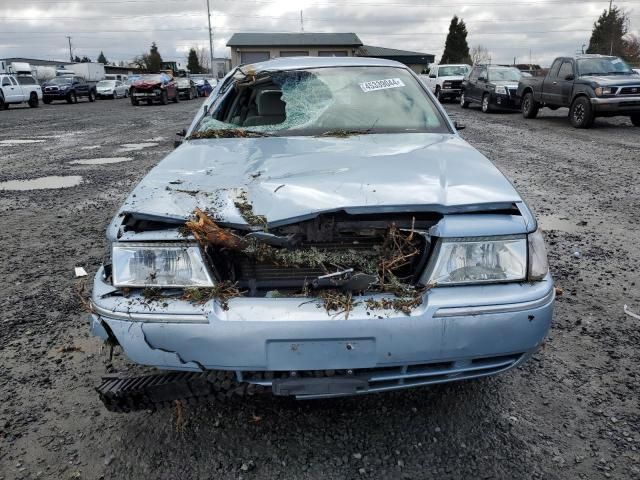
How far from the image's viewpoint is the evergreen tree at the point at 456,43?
63.1 metres

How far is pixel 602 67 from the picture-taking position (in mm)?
13234

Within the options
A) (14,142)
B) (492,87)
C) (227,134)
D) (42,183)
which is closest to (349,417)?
(227,134)

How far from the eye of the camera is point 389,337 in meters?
1.83

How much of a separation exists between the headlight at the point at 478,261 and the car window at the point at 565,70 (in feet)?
43.3

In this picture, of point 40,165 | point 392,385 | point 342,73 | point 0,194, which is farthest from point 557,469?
point 40,165

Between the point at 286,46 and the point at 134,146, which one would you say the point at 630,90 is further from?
the point at 286,46

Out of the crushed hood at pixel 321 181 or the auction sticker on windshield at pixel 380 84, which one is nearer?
the crushed hood at pixel 321 181

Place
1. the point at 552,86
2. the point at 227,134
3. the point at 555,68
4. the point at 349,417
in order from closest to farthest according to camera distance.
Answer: the point at 349,417
the point at 227,134
the point at 552,86
the point at 555,68

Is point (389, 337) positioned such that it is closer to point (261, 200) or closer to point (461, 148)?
point (261, 200)

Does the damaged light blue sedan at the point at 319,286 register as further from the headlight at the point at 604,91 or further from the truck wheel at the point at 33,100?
the truck wheel at the point at 33,100

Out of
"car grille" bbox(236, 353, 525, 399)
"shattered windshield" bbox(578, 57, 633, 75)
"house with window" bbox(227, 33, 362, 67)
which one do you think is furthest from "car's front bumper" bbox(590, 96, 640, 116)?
"house with window" bbox(227, 33, 362, 67)

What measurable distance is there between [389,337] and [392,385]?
0.26m

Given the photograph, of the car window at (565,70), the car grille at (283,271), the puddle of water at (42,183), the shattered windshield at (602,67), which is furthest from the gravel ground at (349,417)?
the car window at (565,70)

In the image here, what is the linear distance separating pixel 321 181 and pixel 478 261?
2.31 ft
